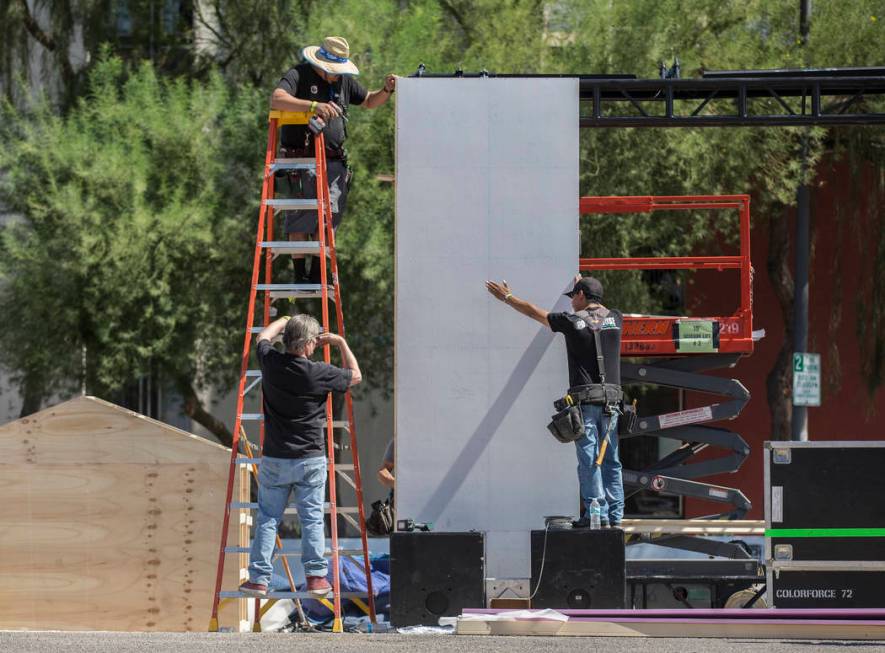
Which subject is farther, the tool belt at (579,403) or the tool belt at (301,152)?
the tool belt at (301,152)

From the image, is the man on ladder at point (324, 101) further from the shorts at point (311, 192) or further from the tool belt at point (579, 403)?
the tool belt at point (579, 403)

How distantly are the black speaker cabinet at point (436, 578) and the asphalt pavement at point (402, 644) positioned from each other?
51 centimetres

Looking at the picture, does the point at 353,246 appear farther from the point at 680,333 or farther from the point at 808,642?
the point at 808,642

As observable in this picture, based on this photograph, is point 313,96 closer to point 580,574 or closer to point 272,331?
point 272,331

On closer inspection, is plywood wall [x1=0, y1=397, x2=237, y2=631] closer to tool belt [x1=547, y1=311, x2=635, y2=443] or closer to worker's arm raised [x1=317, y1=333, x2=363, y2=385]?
worker's arm raised [x1=317, y1=333, x2=363, y2=385]

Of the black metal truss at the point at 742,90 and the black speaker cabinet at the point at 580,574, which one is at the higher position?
the black metal truss at the point at 742,90

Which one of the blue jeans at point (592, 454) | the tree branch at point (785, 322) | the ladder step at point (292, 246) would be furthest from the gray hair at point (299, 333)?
the tree branch at point (785, 322)

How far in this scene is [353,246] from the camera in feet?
52.0

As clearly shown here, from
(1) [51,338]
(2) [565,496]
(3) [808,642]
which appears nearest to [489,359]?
(2) [565,496]

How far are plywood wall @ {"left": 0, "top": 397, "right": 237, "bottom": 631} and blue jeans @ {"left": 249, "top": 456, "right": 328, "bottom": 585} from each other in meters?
1.87

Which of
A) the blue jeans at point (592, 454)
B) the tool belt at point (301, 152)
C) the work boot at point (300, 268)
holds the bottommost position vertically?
the blue jeans at point (592, 454)

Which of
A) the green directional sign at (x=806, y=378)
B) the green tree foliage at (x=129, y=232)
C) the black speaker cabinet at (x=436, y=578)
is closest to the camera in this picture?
the black speaker cabinet at (x=436, y=578)

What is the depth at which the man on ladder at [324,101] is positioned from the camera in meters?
9.36

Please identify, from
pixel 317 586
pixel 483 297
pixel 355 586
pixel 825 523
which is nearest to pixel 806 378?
pixel 355 586
